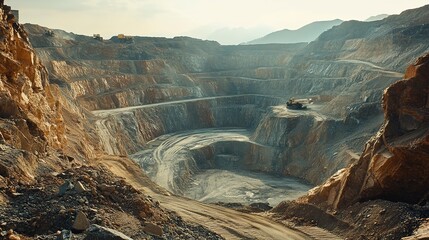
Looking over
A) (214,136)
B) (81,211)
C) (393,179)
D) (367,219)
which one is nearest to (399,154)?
(393,179)

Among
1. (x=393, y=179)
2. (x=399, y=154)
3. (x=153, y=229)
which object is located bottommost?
(x=153, y=229)

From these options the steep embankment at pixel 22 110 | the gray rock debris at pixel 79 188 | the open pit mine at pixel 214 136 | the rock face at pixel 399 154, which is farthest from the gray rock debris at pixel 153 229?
the rock face at pixel 399 154

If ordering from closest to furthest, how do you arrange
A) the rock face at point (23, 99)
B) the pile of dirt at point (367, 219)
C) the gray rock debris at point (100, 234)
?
the gray rock debris at point (100, 234)
the pile of dirt at point (367, 219)
the rock face at point (23, 99)

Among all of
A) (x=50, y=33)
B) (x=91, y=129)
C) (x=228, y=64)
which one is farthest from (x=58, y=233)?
(x=228, y=64)

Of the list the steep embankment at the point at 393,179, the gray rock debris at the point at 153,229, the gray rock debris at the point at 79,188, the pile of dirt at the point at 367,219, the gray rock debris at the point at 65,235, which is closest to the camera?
the gray rock debris at the point at 65,235

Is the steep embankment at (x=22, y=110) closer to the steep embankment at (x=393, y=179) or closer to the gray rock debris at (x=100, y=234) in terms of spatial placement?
the gray rock debris at (x=100, y=234)

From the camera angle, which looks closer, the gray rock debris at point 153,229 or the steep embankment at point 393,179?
the gray rock debris at point 153,229

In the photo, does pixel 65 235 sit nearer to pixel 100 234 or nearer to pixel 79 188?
pixel 100 234
